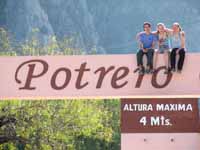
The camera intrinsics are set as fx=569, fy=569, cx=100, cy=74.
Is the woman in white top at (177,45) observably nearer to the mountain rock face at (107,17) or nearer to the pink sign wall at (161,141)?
the pink sign wall at (161,141)

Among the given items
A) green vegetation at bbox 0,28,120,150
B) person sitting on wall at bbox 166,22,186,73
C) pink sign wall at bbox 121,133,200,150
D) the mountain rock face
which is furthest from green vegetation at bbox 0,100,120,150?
the mountain rock face

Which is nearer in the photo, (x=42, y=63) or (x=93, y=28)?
(x=42, y=63)

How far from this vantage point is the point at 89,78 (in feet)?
43.1

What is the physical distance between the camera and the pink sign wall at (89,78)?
12.9 meters

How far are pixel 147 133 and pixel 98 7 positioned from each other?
80.6m

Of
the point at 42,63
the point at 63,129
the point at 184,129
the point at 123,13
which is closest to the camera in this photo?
the point at 184,129

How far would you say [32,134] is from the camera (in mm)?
28359

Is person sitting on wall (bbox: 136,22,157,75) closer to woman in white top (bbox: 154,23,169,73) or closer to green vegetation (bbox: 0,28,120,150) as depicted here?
woman in white top (bbox: 154,23,169,73)

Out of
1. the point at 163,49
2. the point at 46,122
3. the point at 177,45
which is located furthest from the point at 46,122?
the point at 177,45

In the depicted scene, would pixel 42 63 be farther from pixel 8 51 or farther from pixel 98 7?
pixel 98 7

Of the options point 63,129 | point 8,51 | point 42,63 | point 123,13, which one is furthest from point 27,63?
point 123,13

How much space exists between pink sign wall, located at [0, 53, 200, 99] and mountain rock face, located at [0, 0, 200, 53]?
215ft

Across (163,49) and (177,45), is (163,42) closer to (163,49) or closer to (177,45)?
(163,49)

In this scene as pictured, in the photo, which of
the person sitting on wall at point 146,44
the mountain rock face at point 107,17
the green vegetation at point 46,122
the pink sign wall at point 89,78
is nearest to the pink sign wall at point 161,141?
the pink sign wall at point 89,78
